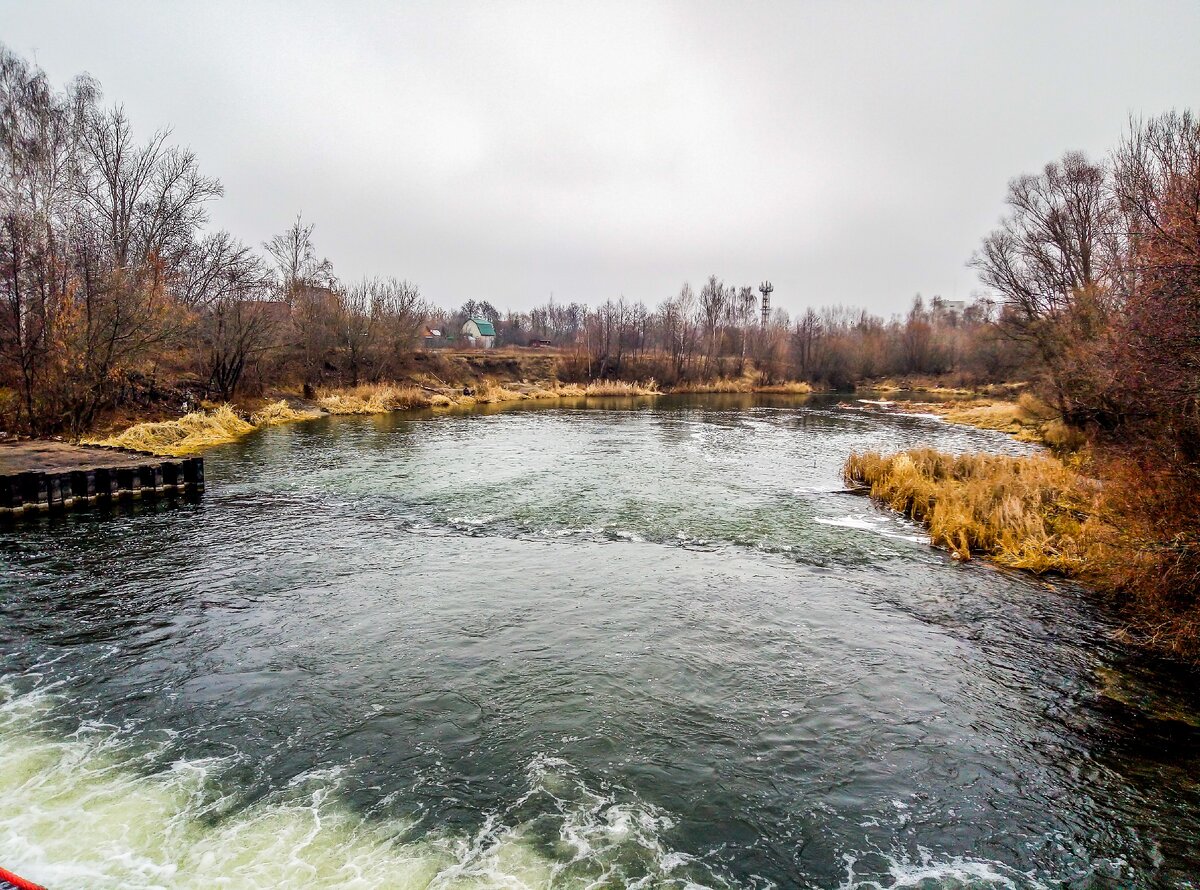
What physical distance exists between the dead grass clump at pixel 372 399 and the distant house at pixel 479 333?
59005 mm

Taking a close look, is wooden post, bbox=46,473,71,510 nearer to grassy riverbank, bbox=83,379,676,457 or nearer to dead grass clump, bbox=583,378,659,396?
grassy riverbank, bbox=83,379,676,457

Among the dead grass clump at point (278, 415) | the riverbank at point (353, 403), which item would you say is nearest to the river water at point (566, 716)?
the riverbank at point (353, 403)

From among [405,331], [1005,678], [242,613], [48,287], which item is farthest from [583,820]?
[405,331]

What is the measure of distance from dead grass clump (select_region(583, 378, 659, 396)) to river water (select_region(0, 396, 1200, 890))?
5319 centimetres

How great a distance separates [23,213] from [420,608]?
2518 centimetres

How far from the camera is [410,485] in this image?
67.4 ft

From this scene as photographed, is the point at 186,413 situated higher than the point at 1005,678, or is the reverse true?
the point at 186,413

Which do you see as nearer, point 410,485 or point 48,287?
point 410,485

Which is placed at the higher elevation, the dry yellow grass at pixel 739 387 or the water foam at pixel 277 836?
the dry yellow grass at pixel 739 387

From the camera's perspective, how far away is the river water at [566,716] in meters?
5.34

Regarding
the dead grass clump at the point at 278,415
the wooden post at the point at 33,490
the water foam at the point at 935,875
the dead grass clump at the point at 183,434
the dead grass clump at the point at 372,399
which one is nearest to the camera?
the water foam at the point at 935,875

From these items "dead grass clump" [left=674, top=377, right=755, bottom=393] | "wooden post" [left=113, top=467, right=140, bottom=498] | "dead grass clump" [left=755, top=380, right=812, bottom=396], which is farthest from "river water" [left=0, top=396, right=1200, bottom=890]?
"dead grass clump" [left=755, top=380, right=812, bottom=396]

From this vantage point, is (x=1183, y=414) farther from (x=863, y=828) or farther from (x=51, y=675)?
(x=51, y=675)

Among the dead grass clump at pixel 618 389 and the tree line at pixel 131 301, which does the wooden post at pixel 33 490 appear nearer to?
the tree line at pixel 131 301
